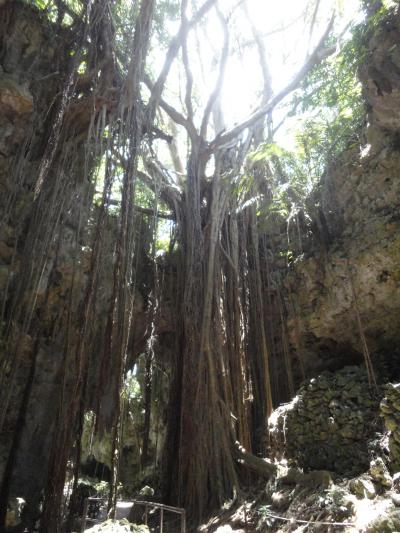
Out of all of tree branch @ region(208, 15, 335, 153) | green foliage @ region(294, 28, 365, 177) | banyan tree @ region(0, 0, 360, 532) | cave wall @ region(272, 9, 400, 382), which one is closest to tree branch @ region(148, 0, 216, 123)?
banyan tree @ region(0, 0, 360, 532)

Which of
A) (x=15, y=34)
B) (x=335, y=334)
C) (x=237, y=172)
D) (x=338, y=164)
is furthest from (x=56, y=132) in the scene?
(x=335, y=334)

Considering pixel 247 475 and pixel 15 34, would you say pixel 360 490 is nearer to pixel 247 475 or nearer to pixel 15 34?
pixel 247 475

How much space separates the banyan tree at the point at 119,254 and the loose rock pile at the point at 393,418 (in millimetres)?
1215

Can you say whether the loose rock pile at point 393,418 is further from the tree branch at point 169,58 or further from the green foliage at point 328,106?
the tree branch at point 169,58

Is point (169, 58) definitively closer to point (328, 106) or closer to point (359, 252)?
point (328, 106)

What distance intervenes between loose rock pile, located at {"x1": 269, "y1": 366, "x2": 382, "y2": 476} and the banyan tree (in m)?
0.33

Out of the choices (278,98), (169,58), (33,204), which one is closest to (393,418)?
(33,204)

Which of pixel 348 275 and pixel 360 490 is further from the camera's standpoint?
pixel 348 275

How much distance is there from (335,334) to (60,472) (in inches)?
130

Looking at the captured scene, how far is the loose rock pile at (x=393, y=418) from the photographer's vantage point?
3096 millimetres

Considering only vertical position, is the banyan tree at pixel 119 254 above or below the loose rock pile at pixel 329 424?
above

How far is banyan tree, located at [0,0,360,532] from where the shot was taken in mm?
3889

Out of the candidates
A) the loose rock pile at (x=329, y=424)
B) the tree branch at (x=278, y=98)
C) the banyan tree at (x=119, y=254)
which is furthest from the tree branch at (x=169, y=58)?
the loose rock pile at (x=329, y=424)

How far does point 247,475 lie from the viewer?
4.24m
